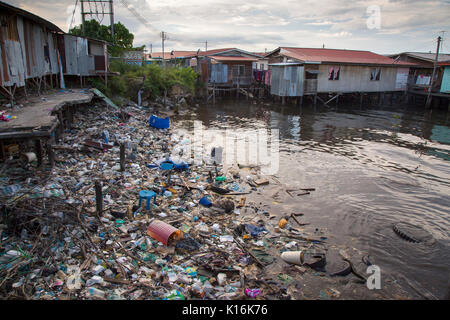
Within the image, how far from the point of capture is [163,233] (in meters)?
5.17

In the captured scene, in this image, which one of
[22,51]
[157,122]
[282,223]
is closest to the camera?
[282,223]

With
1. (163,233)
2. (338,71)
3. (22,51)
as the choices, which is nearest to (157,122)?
(22,51)

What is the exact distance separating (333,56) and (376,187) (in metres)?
18.9

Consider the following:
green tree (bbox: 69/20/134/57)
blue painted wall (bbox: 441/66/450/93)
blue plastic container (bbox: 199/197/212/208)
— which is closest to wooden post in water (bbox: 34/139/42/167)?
blue plastic container (bbox: 199/197/212/208)

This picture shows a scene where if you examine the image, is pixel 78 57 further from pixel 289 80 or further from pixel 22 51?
pixel 289 80

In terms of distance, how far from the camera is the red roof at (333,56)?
2327cm

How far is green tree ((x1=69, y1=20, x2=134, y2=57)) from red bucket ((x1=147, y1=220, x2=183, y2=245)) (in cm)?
2095

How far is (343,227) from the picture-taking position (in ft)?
22.0

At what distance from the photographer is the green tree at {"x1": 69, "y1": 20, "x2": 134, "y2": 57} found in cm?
2360

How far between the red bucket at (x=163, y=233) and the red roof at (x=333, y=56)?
20.3 meters

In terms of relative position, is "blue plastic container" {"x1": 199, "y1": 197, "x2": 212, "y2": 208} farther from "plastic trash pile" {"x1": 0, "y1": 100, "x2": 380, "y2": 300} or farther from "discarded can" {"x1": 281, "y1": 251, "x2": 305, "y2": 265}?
"discarded can" {"x1": 281, "y1": 251, "x2": 305, "y2": 265}

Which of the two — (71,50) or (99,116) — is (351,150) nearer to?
(99,116)
